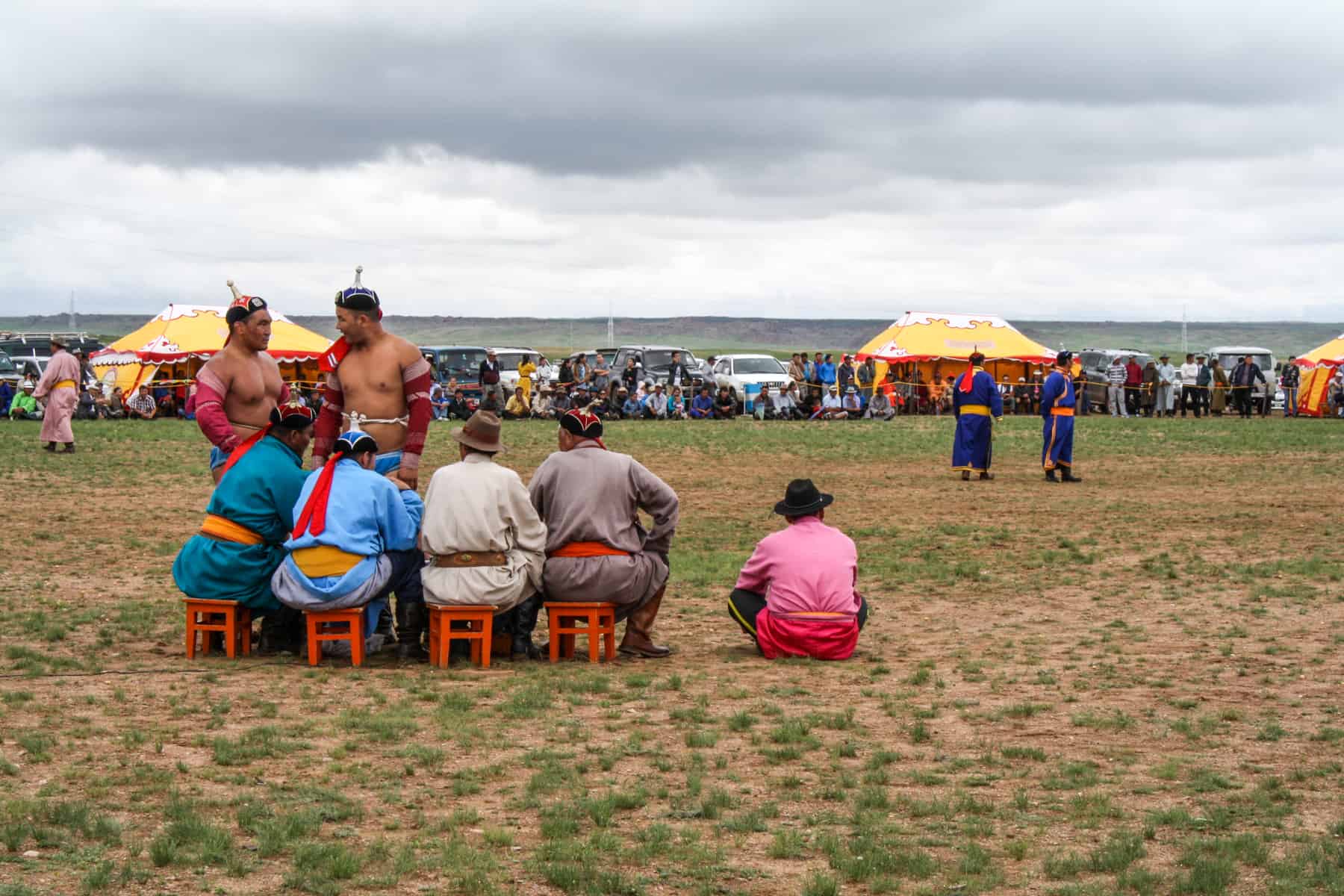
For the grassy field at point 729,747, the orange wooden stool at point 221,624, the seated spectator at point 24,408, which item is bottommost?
the grassy field at point 729,747

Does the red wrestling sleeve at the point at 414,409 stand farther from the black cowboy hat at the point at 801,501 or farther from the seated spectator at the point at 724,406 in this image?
the seated spectator at the point at 724,406

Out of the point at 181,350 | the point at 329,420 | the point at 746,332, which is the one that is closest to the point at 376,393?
the point at 329,420

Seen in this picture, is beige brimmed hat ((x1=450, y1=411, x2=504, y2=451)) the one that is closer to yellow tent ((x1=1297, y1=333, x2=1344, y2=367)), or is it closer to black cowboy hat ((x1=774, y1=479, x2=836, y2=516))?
black cowboy hat ((x1=774, y1=479, x2=836, y2=516))


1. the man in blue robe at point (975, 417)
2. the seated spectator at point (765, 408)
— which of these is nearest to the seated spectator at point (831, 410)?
the seated spectator at point (765, 408)

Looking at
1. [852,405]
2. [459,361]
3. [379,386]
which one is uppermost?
[459,361]

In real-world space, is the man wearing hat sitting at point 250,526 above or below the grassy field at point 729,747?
Answer: above

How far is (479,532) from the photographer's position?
8258 mm

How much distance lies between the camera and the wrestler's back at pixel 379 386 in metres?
8.98

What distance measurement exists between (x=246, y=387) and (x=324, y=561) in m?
1.69

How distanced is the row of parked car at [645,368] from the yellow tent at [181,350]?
3.16 metres

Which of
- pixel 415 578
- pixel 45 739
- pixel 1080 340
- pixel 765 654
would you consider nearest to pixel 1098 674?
pixel 765 654

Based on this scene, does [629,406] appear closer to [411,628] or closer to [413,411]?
[413,411]

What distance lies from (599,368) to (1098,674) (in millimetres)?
31479

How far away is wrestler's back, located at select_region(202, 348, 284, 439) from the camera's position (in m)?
9.33
